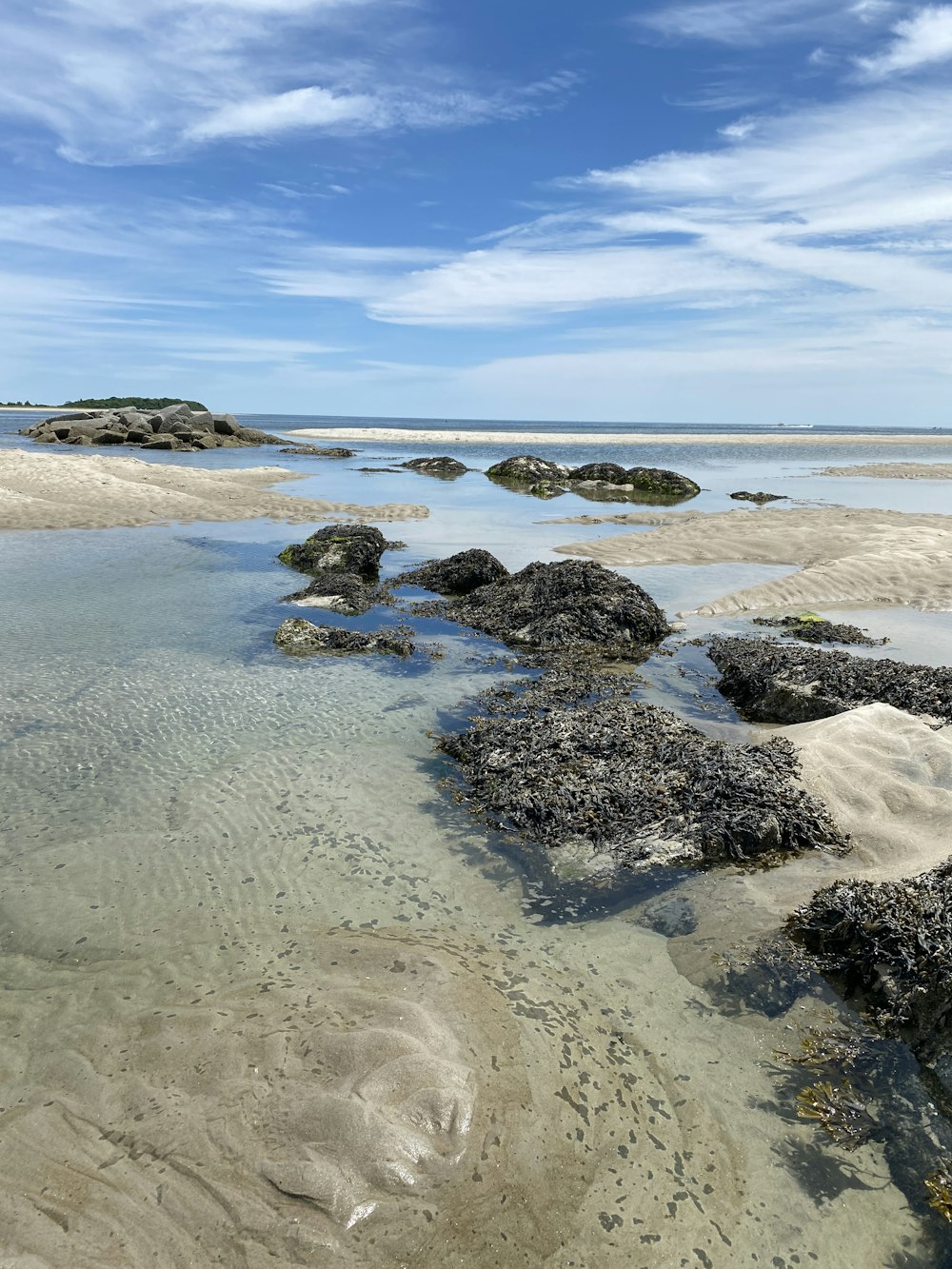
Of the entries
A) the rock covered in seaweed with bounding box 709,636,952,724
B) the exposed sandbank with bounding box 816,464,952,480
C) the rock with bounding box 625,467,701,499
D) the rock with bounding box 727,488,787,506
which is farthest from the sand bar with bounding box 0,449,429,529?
the exposed sandbank with bounding box 816,464,952,480

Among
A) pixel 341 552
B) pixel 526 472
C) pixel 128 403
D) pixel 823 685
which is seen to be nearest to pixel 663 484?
pixel 526 472

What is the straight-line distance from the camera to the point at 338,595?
14.9 metres

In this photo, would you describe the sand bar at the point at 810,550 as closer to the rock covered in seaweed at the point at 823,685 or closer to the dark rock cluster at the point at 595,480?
the rock covered in seaweed at the point at 823,685

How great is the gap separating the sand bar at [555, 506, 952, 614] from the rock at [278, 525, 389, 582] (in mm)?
5899

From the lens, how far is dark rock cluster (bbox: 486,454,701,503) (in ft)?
127

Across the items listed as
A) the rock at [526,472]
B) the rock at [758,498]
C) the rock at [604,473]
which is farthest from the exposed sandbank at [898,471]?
the rock at [526,472]

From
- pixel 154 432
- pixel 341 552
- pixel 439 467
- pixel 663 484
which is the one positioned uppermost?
pixel 154 432

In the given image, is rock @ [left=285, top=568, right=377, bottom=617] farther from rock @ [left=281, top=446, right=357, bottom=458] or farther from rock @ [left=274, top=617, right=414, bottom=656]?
rock @ [left=281, top=446, right=357, bottom=458]

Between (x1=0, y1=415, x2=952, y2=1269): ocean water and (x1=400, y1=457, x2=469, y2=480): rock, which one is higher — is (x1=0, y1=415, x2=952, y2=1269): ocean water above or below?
below

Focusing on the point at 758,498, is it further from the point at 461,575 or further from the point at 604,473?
the point at 461,575

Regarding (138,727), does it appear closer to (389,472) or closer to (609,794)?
(609,794)

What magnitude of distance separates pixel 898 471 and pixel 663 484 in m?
26.1

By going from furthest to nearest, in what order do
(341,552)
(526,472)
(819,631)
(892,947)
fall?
1. (526,472)
2. (341,552)
3. (819,631)
4. (892,947)

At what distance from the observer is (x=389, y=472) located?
48.7 m
